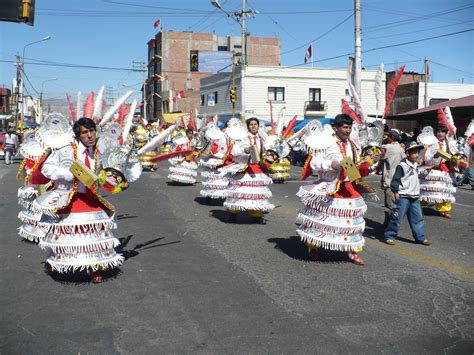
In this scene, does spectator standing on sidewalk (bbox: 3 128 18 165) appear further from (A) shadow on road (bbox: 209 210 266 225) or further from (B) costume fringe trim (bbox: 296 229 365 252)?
(B) costume fringe trim (bbox: 296 229 365 252)

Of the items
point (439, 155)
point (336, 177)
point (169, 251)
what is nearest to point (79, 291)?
point (169, 251)

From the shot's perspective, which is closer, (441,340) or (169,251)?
(441,340)

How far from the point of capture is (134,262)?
6.27 meters

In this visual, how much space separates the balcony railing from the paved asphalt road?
121 feet

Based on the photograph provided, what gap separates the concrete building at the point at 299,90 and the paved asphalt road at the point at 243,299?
3640cm

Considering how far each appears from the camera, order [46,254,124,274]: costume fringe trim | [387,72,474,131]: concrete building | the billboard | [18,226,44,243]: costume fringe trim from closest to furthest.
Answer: [46,254,124,274]: costume fringe trim
[18,226,44,243]: costume fringe trim
[387,72,474,131]: concrete building
the billboard

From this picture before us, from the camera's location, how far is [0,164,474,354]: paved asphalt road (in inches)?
155

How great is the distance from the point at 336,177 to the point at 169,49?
66.8m

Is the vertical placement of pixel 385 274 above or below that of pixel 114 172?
below

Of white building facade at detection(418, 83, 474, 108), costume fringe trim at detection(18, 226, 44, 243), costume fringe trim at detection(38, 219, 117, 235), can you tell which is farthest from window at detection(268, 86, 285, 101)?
costume fringe trim at detection(38, 219, 117, 235)

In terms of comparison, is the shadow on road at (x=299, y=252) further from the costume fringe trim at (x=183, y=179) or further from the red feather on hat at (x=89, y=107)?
the costume fringe trim at (x=183, y=179)

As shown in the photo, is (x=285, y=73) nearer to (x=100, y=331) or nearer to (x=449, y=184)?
(x=449, y=184)

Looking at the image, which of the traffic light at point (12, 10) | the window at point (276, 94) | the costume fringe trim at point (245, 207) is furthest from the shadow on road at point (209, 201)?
the window at point (276, 94)

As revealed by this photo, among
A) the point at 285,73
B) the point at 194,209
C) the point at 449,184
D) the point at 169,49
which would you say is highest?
the point at 169,49
